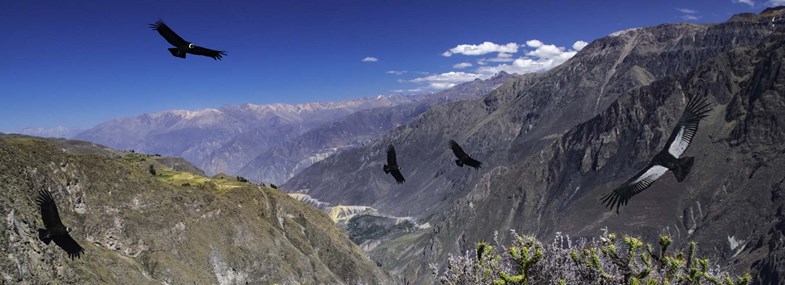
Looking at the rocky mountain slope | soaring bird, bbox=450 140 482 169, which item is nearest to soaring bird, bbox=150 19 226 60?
soaring bird, bbox=450 140 482 169

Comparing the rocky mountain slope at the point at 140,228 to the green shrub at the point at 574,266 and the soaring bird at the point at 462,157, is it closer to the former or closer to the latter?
the green shrub at the point at 574,266

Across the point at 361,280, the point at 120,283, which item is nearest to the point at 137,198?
the point at 120,283

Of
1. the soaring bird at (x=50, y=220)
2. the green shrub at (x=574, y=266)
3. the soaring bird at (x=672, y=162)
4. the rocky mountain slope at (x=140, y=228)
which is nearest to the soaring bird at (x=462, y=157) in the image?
the green shrub at (x=574, y=266)

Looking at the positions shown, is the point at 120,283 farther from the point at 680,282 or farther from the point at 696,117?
the point at 696,117

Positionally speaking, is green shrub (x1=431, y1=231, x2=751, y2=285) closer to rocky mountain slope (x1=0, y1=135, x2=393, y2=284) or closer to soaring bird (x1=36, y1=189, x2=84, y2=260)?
soaring bird (x1=36, y1=189, x2=84, y2=260)

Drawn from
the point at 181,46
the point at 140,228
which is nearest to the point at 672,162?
the point at 181,46

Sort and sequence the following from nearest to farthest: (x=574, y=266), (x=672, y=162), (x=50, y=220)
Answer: (x=672, y=162) < (x=574, y=266) < (x=50, y=220)

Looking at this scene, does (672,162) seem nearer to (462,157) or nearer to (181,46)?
(462,157)
